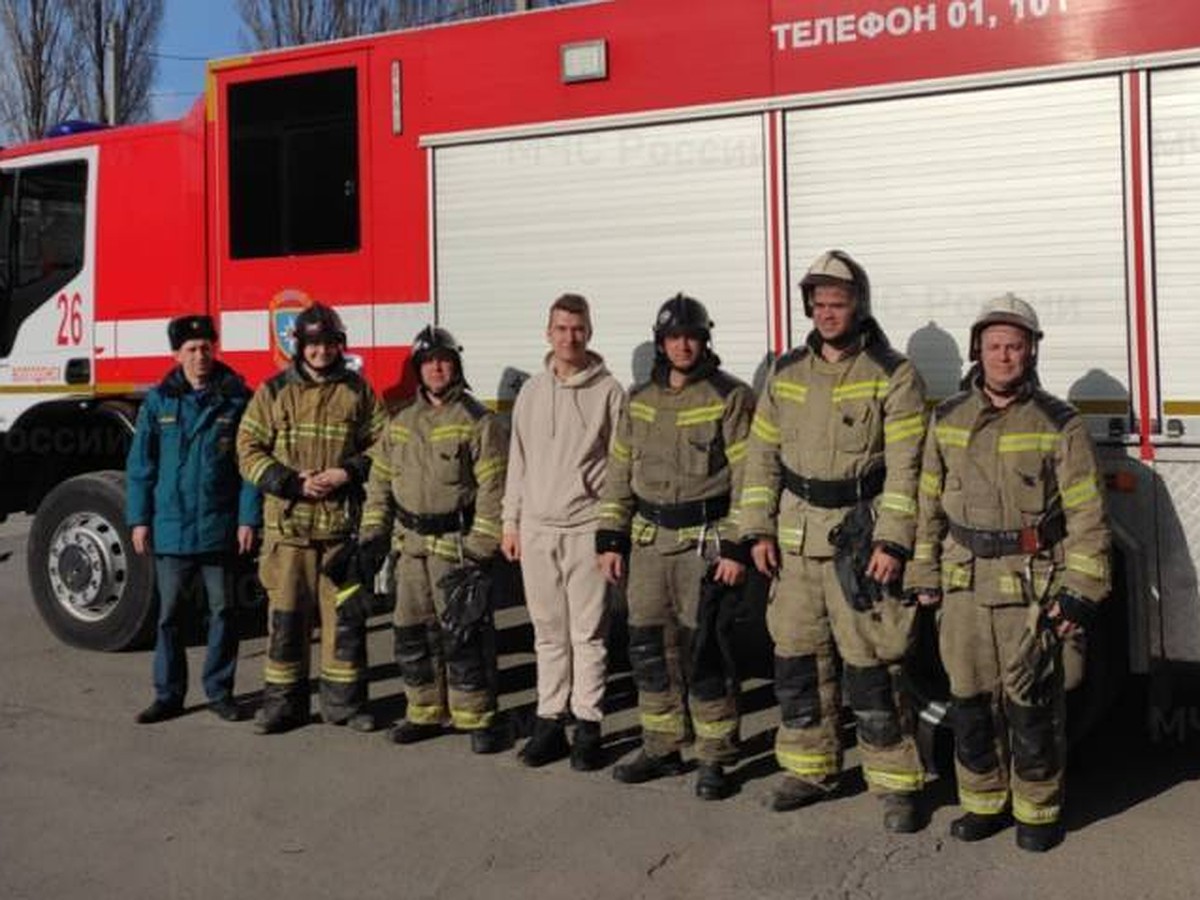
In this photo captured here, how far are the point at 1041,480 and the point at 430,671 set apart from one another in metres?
2.60

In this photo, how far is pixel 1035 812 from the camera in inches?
160

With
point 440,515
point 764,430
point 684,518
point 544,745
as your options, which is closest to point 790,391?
point 764,430

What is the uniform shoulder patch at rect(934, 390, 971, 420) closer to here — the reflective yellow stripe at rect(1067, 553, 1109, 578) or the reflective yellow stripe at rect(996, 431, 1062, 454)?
the reflective yellow stripe at rect(996, 431, 1062, 454)

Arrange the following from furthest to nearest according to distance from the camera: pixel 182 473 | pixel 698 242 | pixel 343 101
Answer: pixel 343 101, pixel 182 473, pixel 698 242

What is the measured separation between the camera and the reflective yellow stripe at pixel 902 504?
13.5 feet

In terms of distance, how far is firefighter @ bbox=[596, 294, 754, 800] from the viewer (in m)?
4.59

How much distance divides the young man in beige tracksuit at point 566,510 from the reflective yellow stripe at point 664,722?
22 centimetres

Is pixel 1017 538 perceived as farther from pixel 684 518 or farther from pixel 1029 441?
pixel 684 518

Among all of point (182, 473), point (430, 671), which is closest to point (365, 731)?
point (430, 671)

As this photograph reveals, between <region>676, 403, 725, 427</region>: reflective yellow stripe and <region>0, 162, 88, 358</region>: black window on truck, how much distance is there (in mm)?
4003

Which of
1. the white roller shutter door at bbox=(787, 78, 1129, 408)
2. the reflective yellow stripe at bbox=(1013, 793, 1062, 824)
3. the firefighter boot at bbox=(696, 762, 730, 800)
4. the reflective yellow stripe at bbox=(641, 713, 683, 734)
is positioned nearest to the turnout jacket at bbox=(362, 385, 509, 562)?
the reflective yellow stripe at bbox=(641, 713, 683, 734)

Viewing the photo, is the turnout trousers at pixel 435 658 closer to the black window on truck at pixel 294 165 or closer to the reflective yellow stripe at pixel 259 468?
the reflective yellow stripe at pixel 259 468

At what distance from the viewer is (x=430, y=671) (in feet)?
17.6

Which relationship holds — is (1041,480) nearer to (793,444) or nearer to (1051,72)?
(793,444)
